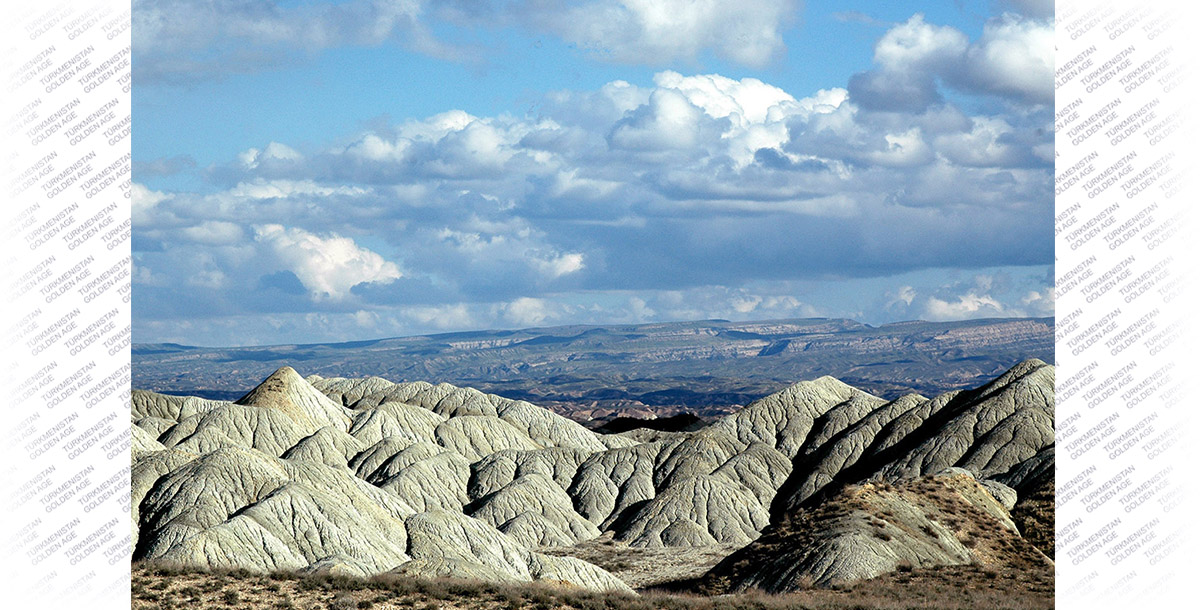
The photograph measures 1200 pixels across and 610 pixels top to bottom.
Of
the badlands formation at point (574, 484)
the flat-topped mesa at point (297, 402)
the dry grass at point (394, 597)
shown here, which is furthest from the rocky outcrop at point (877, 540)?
the flat-topped mesa at point (297, 402)

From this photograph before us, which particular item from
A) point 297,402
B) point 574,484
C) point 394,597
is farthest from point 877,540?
point 297,402

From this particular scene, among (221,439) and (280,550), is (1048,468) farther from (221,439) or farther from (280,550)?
(221,439)

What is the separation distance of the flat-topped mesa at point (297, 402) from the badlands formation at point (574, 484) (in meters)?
0.36

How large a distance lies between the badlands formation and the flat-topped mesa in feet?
1.18

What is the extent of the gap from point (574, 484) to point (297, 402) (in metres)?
43.0

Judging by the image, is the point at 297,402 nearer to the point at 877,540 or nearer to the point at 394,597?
the point at 877,540

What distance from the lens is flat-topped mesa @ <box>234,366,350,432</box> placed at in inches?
5866

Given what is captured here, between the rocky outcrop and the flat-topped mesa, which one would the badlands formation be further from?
the flat-topped mesa

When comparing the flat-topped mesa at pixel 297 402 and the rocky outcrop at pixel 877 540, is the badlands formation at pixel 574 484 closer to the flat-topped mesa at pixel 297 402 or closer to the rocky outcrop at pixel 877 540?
the rocky outcrop at pixel 877 540

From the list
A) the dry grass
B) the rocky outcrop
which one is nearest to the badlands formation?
the rocky outcrop

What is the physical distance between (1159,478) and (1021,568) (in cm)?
2924

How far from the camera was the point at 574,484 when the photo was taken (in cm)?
13262

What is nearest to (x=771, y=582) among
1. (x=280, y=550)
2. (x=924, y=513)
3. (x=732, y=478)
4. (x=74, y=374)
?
(x=924, y=513)

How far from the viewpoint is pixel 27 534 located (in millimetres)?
31359
